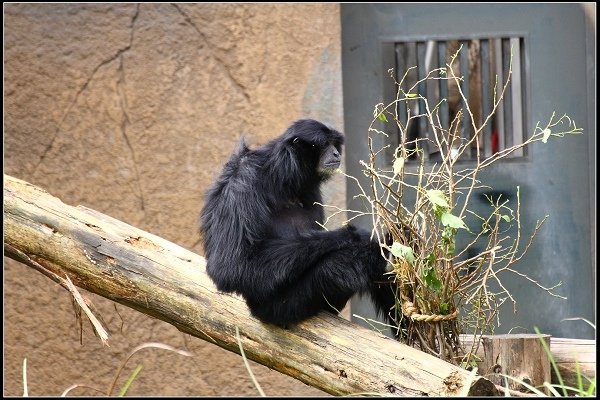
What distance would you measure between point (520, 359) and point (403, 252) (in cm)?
88

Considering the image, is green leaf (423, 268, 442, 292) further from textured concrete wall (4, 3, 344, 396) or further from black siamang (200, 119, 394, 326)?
textured concrete wall (4, 3, 344, 396)

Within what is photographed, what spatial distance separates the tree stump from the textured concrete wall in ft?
9.47

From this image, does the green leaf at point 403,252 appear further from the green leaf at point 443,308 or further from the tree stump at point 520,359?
the tree stump at point 520,359

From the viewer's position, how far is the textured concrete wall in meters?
6.91

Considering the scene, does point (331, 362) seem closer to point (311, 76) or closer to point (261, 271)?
point (261, 271)

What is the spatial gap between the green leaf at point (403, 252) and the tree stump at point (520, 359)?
0.70 meters

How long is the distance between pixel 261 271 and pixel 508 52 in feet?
13.1

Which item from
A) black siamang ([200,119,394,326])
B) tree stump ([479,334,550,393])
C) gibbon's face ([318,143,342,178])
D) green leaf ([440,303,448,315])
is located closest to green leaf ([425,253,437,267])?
Answer: green leaf ([440,303,448,315])

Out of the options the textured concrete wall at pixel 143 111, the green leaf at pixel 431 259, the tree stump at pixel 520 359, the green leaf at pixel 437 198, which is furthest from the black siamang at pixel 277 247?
the textured concrete wall at pixel 143 111

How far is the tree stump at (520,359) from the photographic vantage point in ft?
13.7

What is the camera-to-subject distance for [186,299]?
4512 millimetres

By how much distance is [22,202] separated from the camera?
15.6 feet

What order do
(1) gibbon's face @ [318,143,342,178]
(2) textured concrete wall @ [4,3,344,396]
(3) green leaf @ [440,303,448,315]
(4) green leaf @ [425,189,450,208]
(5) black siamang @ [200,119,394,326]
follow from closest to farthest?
1. (4) green leaf @ [425,189,450,208]
2. (3) green leaf @ [440,303,448,315]
3. (5) black siamang @ [200,119,394,326]
4. (1) gibbon's face @ [318,143,342,178]
5. (2) textured concrete wall @ [4,3,344,396]

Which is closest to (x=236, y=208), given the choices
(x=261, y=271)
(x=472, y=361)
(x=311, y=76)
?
(x=261, y=271)
